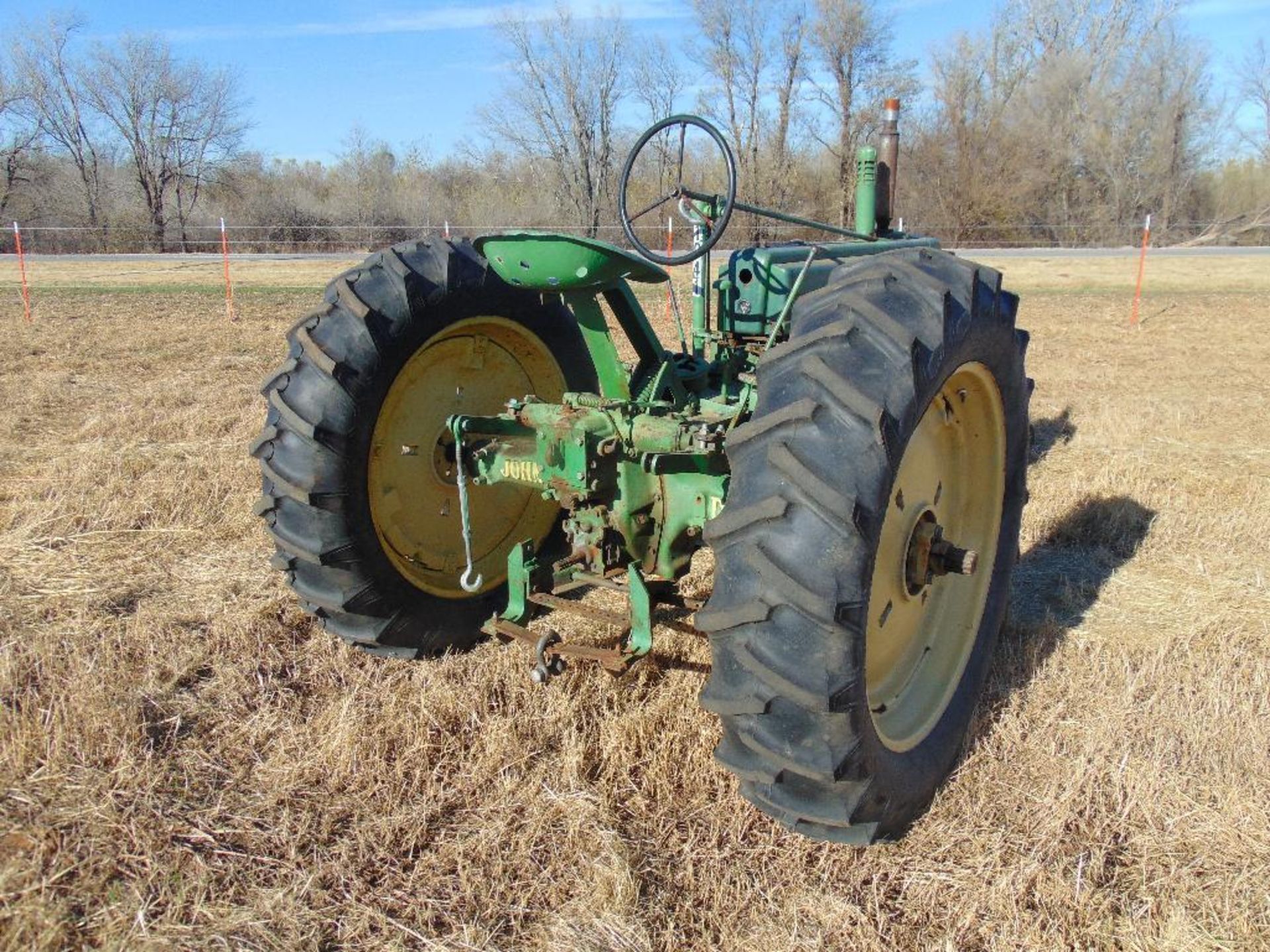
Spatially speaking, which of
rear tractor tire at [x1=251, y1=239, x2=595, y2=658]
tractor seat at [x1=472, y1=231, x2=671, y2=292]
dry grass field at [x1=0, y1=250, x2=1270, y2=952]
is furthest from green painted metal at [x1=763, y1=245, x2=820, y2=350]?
dry grass field at [x1=0, y1=250, x2=1270, y2=952]

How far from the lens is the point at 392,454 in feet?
10.4

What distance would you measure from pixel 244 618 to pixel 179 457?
2.72 meters

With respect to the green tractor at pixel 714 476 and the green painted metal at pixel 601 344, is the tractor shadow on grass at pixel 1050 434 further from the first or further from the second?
the green painted metal at pixel 601 344

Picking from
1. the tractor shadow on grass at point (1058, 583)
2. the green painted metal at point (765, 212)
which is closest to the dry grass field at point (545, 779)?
the tractor shadow on grass at point (1058, 583)

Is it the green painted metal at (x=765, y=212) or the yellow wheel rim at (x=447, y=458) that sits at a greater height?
the green painted metal at (x=765, y=212)

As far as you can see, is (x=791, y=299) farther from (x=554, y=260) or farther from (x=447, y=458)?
(x=447, y=458)

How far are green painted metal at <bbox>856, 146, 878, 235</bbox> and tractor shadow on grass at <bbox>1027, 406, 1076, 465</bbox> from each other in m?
1.86

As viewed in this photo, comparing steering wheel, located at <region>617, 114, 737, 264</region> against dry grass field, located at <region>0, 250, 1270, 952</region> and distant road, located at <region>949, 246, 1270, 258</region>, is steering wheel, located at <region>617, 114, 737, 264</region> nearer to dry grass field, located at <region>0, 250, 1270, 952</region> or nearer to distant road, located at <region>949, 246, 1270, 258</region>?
dry grass field, located at <region>0, 250, 1270, 952</region>

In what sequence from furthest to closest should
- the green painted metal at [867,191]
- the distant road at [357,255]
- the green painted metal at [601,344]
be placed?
the distant road at [357,255], the green painted metal at [867,191], the green painted metal at [601,344]

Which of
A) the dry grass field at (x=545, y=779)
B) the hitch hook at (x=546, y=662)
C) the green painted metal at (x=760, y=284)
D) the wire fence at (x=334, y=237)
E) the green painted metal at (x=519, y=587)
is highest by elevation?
the wire fence at (x=334, y=237)

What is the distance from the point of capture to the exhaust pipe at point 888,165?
5.18 meters

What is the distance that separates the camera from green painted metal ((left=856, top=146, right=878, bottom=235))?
5082 millimetres

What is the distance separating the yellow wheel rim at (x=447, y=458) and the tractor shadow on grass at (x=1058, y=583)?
181cm

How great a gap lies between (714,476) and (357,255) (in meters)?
28.2
